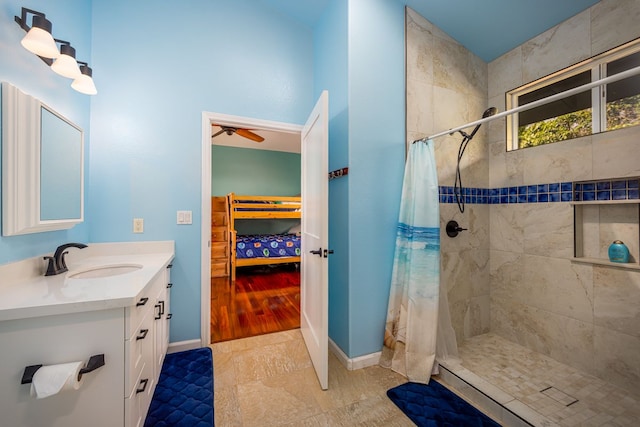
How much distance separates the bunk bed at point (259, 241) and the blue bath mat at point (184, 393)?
2.21 metres

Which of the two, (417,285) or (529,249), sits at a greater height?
(529,249)

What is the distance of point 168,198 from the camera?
6.81 feet

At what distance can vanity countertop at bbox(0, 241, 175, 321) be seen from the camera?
0.91 m

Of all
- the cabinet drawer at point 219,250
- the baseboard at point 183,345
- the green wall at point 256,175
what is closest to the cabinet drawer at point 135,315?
the baseboard at point 183,345

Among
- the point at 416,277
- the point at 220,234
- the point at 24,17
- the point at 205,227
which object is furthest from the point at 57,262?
the point at 220,234

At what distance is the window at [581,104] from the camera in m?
1.67

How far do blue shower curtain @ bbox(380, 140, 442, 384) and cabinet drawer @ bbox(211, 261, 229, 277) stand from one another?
3239 mm

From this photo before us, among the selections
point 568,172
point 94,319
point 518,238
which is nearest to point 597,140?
point 568,172

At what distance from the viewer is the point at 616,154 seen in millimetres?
1651

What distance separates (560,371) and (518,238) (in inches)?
39.2

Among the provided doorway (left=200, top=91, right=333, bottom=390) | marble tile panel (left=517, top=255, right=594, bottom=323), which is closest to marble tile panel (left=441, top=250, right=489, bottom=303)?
marble tile panel (left=517, top=255, right=594, bottom=323)

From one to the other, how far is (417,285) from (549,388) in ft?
3.31

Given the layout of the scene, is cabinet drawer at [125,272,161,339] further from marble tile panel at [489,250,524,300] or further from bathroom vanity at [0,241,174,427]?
marble tile panel at [489,250,524,300]

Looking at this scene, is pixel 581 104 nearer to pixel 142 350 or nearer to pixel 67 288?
pixel 142 350
